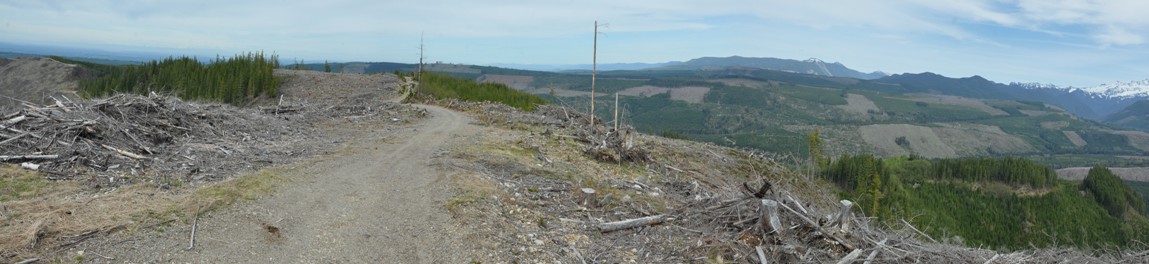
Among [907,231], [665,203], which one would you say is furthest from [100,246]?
[907,231]

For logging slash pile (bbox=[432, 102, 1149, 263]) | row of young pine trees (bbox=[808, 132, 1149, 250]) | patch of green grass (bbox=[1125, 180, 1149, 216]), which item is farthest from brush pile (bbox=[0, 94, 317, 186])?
patch of green grass (bbox=[1125, 180, 1149, 216])

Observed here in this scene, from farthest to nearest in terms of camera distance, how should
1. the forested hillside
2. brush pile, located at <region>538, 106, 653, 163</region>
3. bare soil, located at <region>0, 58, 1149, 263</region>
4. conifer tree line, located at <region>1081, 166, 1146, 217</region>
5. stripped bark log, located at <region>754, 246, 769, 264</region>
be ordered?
1. conifer tree line, located at <region>1081, 166, 1146, 217</region>
2. the forested hillside
3. brush pile, located at <region>538, 106, 653, 163</region>
4. stripped bark log, located at <region>754, 246, 769, 264</region>
5. bare soil, located at <region>0, 58, 1149, 263</region>

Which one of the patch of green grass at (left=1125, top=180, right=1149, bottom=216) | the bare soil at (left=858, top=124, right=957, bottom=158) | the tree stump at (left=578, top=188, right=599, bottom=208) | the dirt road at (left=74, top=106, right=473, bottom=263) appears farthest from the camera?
the bare soil at (left=858, top=124, right=957, bottom=158)

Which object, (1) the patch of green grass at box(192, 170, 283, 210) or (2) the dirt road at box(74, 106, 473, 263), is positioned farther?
(1) the patch of green grass at box(192, 170, 283, 210)

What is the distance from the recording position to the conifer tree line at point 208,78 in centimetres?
4594

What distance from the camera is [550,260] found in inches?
311

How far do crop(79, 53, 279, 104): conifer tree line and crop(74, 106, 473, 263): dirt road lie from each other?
112ft

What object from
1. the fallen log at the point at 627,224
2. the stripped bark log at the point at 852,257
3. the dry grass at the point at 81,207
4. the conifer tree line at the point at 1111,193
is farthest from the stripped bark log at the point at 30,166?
the conifer tree line at the point at 1111,193

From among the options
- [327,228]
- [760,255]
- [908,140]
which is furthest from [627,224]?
[908,140]

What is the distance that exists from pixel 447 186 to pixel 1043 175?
133013 mm

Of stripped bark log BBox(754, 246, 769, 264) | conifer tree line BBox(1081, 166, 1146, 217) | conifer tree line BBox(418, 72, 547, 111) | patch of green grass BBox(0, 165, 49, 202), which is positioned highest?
conifer tree line BBox(418, 72, 547, 111)

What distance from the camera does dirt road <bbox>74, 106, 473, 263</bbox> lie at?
7090 mm

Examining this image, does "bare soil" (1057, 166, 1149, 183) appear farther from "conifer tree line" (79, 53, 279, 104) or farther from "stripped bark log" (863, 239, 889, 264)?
"stripped bark log" (863, 239, 889, 264)

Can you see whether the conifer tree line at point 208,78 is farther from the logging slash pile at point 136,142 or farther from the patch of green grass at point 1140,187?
the patch of green grass at point 1140,187
